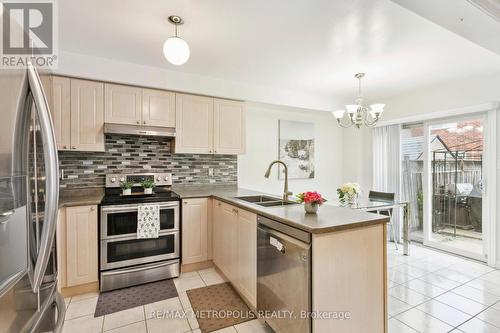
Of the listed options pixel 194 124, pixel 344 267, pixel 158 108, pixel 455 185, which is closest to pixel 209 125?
pixel 194 124

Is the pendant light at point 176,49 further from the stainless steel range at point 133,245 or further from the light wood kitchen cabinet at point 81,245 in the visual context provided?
the light wood kitchen cabinet at point 81,245

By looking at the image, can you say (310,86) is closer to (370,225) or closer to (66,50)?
(370,225)

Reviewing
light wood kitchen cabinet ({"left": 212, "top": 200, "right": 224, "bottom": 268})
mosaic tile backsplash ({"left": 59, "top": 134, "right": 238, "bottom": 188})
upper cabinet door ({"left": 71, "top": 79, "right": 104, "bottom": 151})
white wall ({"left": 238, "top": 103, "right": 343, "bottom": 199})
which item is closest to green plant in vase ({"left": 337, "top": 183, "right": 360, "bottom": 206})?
white wall ({"left": 238, "top": 103, "right": 343, "bottom": 199})

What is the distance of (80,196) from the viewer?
2631 mm

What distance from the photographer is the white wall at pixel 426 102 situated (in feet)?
9.95

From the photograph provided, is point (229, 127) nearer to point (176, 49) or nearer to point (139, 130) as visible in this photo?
point (139, 130)

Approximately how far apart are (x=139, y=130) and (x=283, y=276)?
2.25 metres

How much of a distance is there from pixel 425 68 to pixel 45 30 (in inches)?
154

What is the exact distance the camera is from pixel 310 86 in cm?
368

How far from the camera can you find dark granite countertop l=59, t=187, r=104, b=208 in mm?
2299

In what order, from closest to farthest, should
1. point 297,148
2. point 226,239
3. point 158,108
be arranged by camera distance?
point 226,239
point 158,108
point 297,148

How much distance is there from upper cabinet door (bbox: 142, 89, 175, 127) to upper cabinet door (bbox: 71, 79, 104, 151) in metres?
0.46

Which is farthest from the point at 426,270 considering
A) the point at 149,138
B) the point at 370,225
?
the point at 149,138

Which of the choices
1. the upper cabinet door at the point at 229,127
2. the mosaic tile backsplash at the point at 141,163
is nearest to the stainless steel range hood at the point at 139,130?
the mosaic tile backsplash at the point at 141,163
